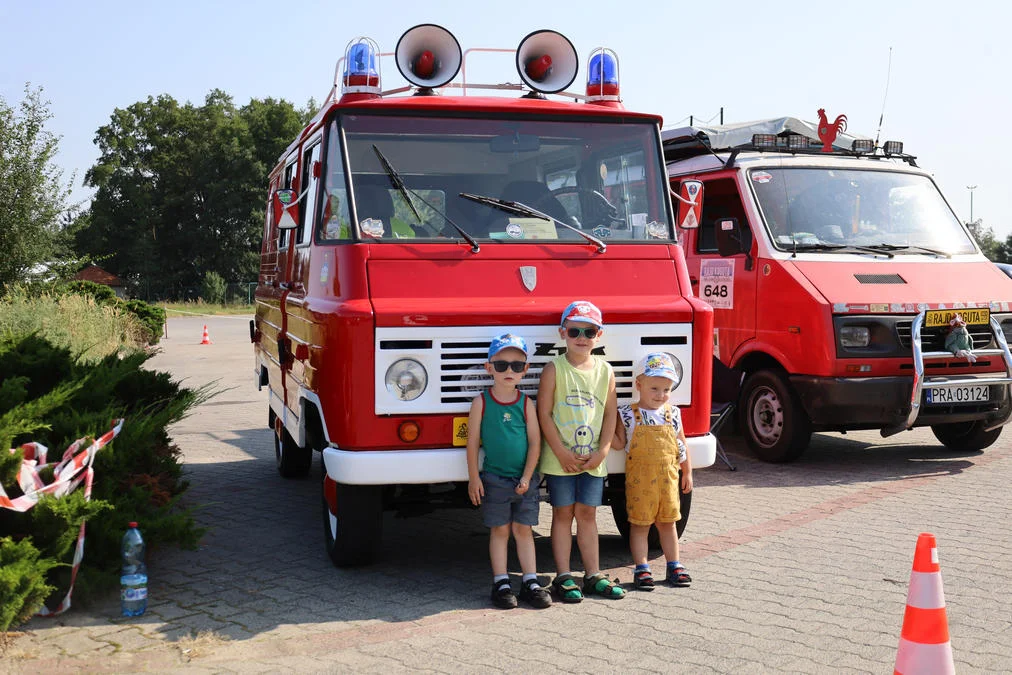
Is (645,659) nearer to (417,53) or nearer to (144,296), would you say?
(417,53)

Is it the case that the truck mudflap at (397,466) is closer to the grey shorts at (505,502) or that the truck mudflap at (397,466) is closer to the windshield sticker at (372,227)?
the grey shorts at (505,502)

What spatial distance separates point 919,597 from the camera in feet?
12.3

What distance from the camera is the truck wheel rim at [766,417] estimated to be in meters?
9.40

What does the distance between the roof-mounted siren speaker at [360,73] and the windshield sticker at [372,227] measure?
2.82 ft

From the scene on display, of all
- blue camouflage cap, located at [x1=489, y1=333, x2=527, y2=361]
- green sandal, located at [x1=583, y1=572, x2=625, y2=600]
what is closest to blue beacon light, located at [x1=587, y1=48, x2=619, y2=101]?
blue camouflage cap, located at [x1=489, y1=333, x2=527, y2=361]

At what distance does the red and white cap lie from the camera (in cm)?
540

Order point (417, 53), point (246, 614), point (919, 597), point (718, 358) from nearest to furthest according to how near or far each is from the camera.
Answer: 1. point (919, 597)
2. point (246, 614)
3. point (417, 53)
4. point (718, 358)

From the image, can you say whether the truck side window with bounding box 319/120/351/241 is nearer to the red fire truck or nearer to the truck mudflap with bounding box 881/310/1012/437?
the red fire truck

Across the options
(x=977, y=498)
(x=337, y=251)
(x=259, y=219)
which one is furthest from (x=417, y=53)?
(x=259, y=219)

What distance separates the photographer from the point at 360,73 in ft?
20.7

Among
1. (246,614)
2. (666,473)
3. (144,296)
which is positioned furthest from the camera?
(144,296)

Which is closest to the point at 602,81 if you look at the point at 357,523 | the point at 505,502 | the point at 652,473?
the point at 652,473

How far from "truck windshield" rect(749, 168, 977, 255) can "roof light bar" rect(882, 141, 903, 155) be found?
428 millimetres

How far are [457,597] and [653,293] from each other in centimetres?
196
